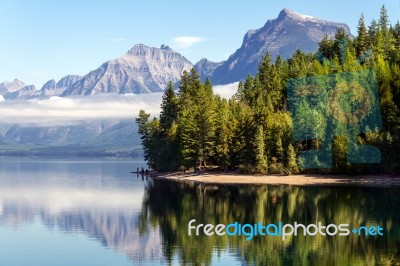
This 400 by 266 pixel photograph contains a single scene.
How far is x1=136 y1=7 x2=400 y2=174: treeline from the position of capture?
139 meters

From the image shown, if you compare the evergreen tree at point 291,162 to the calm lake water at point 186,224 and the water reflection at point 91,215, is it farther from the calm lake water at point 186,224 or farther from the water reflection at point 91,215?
the water reflection at point 91,215

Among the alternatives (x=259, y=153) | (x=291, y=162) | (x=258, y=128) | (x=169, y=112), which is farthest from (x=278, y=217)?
(x=169, y=112)

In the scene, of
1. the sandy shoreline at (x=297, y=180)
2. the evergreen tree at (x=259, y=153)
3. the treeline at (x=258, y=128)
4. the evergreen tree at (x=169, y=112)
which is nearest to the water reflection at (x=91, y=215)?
the sandy shoreline at (x=297, y=180)

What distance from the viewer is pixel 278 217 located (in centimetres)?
7581

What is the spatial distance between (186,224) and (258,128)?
261 ft

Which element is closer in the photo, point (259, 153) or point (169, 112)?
point (259, 153)

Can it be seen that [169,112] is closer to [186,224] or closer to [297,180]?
[297,180]

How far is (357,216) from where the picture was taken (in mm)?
75625

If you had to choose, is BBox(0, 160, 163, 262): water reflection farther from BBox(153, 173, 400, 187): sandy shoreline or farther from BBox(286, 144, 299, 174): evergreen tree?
BBox(286, 144, 299, 174): evergreen tree

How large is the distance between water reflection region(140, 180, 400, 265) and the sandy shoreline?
1221cm

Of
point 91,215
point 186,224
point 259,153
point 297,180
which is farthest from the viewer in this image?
point 259,153

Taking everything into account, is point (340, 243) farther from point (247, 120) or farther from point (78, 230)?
point (247, 120)

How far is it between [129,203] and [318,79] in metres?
72.4

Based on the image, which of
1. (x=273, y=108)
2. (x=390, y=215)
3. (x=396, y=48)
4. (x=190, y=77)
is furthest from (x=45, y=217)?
(x=396, y=48)
